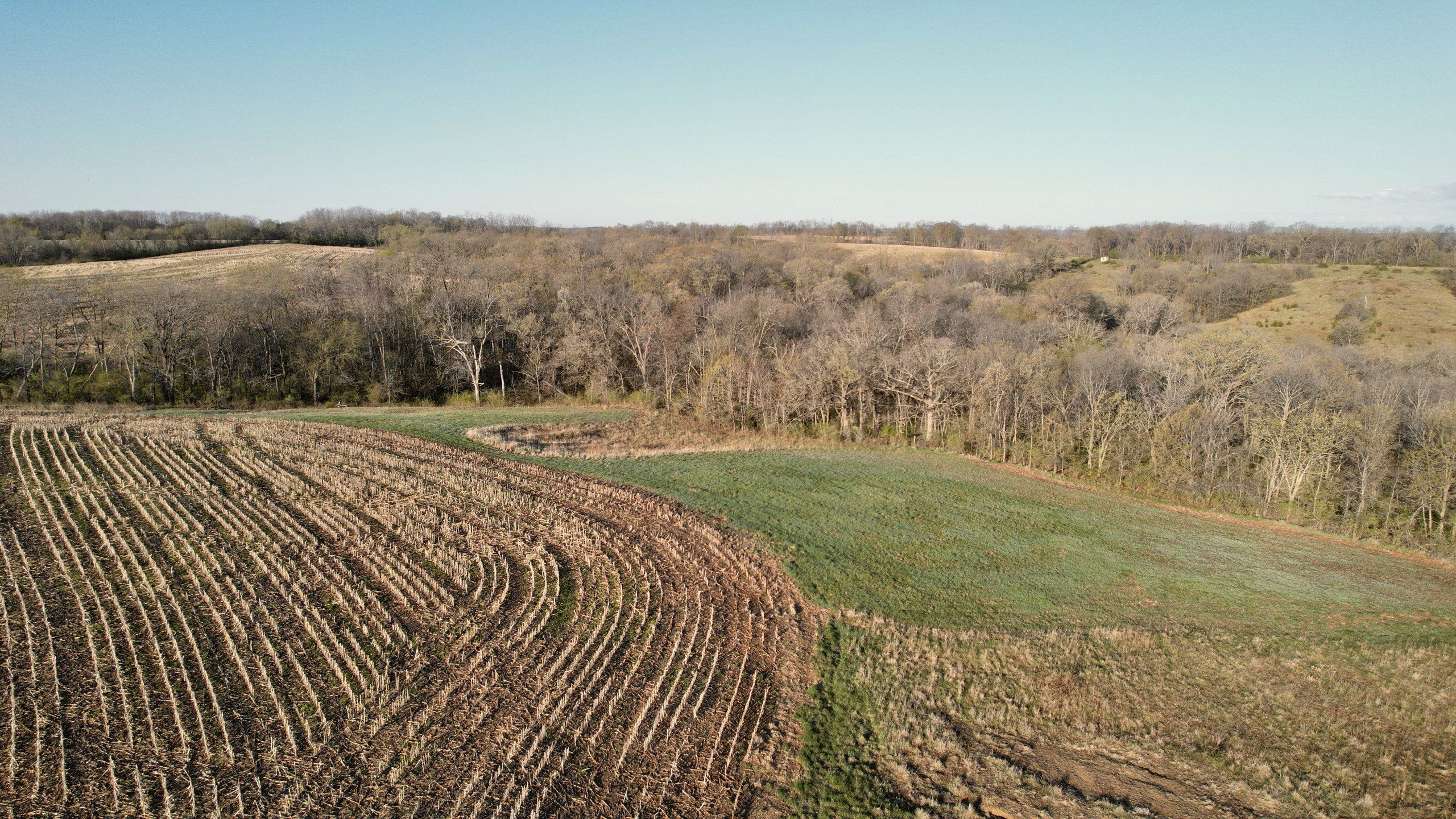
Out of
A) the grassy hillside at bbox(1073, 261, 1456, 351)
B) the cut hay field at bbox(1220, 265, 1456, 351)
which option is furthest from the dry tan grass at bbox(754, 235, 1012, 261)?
the cut hay field at bbox(1220, 265, 1456, 351)

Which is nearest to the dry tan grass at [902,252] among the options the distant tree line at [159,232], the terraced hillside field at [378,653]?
the distant tree line at [159,232]

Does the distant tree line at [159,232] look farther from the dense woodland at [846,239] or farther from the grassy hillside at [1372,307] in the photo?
the grassy hillside at [1372,307]

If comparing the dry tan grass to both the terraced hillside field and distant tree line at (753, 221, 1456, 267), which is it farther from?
the terraced hillside field

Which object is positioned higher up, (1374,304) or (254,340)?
(1374,304)

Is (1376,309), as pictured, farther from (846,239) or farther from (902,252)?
(846,239)

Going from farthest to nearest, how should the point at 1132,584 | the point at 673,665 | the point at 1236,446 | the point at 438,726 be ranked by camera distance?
1. the point at 1236,446
2. the point at 1132,584
3. the point at 673,665
4. the point at 438,726

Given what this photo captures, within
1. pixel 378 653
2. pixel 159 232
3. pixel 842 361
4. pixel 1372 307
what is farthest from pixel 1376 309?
pixel 159 232

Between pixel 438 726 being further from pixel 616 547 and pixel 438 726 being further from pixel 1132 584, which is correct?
pixel 1132 584

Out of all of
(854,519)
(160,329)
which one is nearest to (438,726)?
(854,519)
